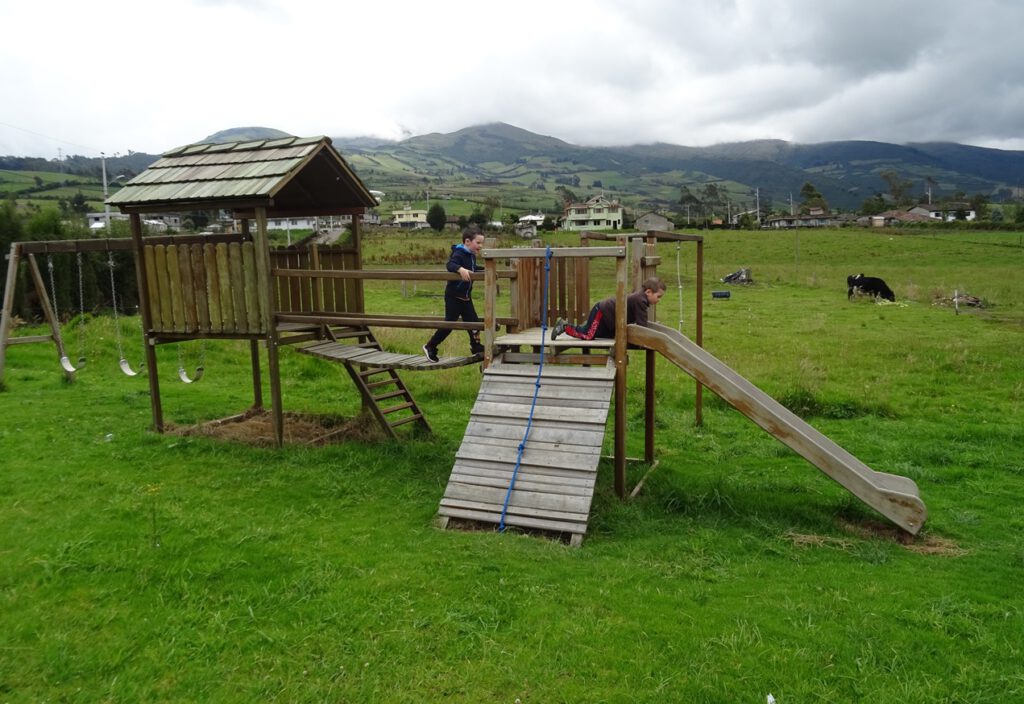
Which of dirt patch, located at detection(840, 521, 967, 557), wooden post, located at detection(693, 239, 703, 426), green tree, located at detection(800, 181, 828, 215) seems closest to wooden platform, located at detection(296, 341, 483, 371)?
wooden post, located at detection(693, 239, 703, 426)

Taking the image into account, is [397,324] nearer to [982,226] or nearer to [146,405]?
[146,405]

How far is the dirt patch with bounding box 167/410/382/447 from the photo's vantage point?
11.0 m

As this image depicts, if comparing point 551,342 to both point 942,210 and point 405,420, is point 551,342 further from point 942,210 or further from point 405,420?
point 942,210

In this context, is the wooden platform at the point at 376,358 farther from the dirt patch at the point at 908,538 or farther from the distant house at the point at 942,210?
the distant house at the point at 942,210

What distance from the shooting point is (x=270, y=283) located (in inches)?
408

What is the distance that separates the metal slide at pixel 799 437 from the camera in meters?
7.32

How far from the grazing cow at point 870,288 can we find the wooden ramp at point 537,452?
26.6 meters

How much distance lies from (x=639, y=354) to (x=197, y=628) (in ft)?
52.5

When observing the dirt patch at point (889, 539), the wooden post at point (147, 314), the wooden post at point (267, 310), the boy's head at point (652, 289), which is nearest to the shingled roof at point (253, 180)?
the wooden post at point (147, 314)

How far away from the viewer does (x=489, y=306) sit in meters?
8.56

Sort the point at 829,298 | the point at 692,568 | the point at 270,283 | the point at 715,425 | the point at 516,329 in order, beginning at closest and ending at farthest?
the point at 692,568 < the point at 516,329 < the point at 270,283 < the point at 715,425 < the point at 829,298

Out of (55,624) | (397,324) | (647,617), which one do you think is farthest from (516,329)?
(55,624)

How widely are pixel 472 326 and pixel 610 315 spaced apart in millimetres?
1784

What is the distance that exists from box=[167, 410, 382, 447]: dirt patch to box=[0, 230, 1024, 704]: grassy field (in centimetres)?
55
